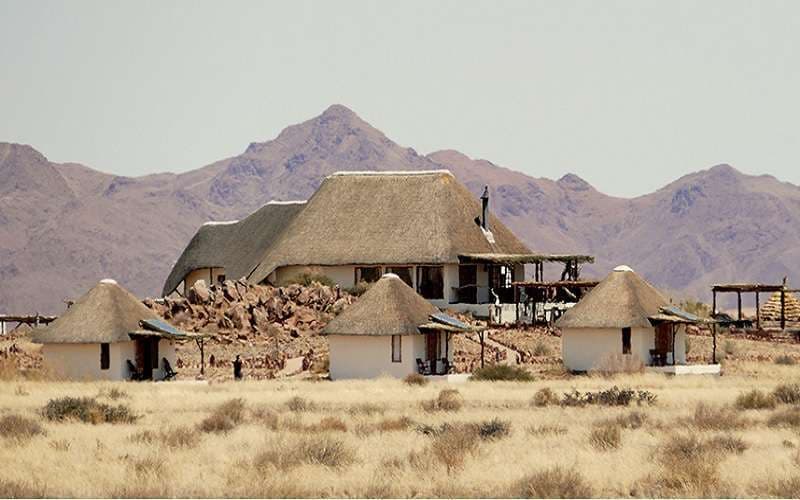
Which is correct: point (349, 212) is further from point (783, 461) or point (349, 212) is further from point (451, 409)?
point (783, 461)

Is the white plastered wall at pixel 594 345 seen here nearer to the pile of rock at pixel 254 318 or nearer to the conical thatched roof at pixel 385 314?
the conical thatched roof at pixel 385 314

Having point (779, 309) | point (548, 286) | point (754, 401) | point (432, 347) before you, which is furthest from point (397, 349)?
point (779, 309)

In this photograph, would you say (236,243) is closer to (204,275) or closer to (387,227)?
(204,275)

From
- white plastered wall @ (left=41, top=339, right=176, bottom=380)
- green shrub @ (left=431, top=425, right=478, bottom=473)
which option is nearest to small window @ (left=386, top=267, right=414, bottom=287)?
white plastered wall @ (left=41, top=339, right=176, bottom=380)

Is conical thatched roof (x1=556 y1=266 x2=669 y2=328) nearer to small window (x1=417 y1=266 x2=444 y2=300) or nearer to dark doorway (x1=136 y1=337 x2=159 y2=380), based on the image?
dark doorway (x1=136 y1=337 x2=159 y2=380)

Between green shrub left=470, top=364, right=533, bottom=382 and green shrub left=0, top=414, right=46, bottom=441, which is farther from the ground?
green shrub left=0, top=414, right=46, bottom=441

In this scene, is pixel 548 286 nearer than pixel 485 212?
Yes

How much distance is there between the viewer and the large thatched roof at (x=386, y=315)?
169ft

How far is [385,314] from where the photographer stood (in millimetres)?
52000

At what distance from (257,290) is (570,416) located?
101 ft

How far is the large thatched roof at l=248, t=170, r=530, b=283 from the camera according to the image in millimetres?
70500

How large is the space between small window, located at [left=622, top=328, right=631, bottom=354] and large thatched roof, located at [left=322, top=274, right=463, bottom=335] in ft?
18.9

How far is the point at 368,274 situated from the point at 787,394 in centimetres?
3321

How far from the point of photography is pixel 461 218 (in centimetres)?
7244
